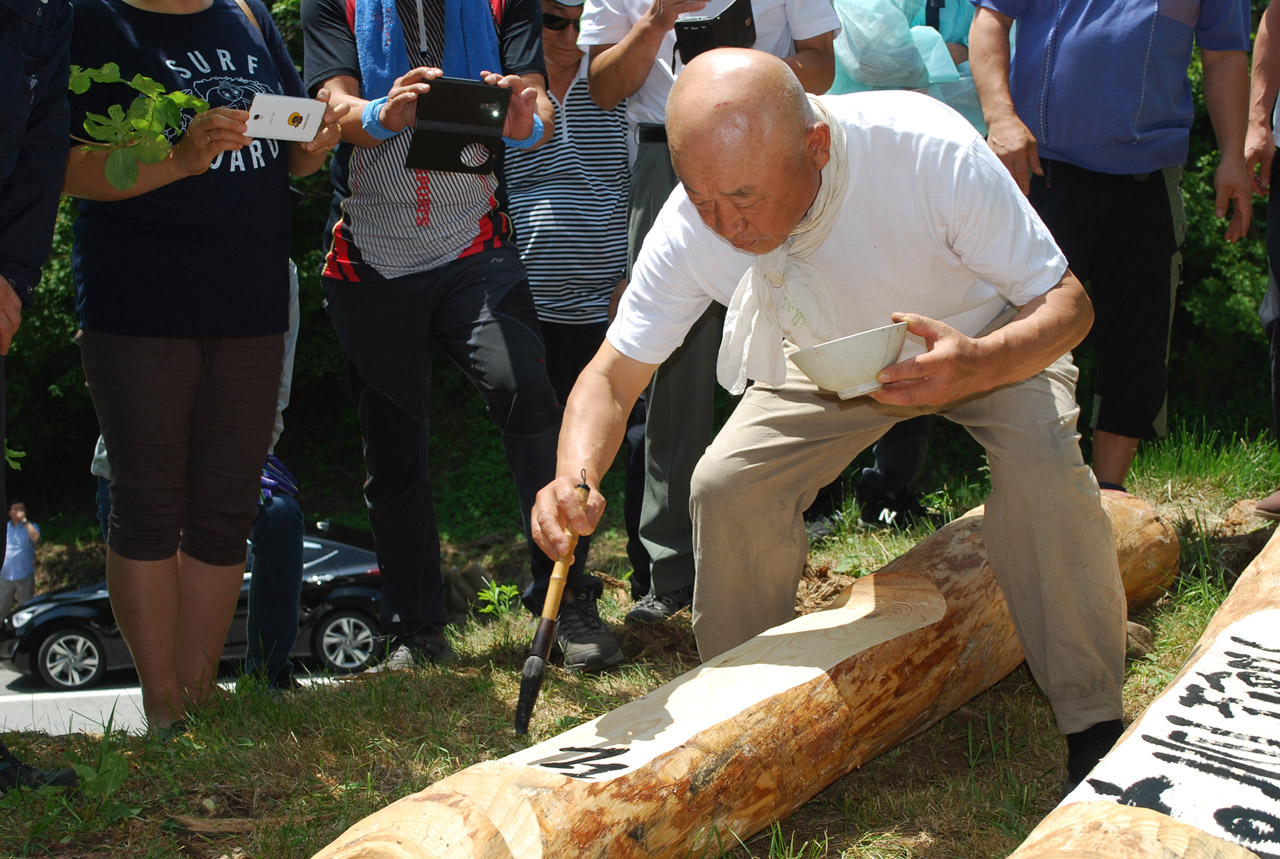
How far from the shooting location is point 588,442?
2535 mm

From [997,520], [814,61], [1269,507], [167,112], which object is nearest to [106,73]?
[167,112]

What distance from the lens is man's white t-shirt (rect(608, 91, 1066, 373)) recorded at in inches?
93.9

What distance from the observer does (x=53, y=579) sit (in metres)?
13.1

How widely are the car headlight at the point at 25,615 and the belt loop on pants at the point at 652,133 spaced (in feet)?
24.7

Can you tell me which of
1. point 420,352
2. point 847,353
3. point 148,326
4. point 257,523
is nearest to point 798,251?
point 847,353

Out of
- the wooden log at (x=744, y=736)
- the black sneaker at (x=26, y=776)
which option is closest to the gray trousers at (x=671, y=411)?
the wooden log at (x=744, y=736)

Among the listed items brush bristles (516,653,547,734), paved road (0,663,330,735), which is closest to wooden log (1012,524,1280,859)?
brush bristles (516,653,547,734)

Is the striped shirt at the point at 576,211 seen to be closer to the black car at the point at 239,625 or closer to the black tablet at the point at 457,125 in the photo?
the black tablet at the point at 457,125

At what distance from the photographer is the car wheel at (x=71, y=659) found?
359 inches

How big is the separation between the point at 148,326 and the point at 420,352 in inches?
A: 32.0

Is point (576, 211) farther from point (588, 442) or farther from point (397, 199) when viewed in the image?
point (588, 442)

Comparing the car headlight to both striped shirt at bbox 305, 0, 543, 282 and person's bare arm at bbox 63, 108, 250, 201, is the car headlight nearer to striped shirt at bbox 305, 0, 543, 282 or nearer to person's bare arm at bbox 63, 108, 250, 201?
striped shirt at bbox 305, 0, 543, 282

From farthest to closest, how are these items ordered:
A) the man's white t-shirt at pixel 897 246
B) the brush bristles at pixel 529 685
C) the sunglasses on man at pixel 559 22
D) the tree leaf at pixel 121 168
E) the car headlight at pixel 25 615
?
the car headlight at pixel 25 615, the sunglasses on man at pixel 559 22, the tree leaf at pixel 121 168, the man's white t-shirt at pixel 897 246, the brush bristles at pixel 529 685

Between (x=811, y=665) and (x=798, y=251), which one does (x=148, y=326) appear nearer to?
(x=798, y=251)
